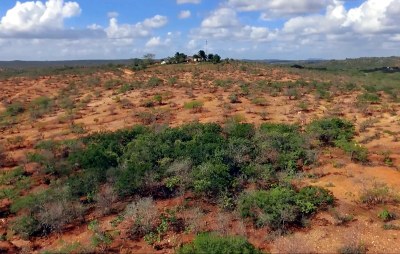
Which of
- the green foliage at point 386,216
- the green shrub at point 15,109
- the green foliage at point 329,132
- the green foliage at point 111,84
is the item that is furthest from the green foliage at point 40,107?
the green foliage at point 386,216

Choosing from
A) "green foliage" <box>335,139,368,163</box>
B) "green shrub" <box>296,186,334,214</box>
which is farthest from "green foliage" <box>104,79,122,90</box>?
"green shrub" <box>296,186,334,214</box>

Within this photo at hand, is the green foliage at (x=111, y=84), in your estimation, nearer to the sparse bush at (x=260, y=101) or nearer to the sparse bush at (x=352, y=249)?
the sparse bush at (x=260, y=101)

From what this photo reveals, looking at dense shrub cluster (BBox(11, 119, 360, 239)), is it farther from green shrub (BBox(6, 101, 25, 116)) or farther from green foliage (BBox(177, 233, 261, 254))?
green shrub (BBox(6, 101, 25, 116))

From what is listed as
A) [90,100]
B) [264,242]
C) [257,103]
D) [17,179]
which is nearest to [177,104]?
[257,103]

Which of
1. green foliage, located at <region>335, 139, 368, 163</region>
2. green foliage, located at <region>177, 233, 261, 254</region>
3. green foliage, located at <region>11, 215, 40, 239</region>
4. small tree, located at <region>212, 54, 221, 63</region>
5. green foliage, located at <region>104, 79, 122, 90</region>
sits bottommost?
green foliage, located at <region>11, 215, 40, 239</region>

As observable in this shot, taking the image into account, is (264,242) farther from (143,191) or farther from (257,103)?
(257,103)

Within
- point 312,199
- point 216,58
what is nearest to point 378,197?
point 312,199
